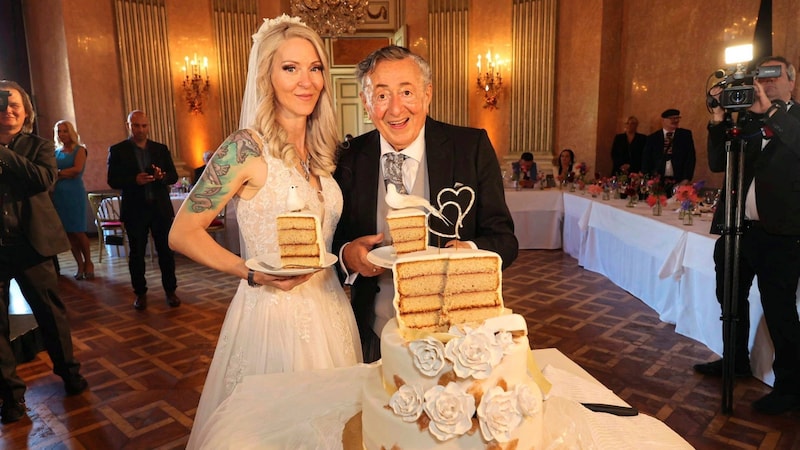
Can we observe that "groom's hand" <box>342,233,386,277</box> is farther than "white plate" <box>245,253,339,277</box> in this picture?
Yes

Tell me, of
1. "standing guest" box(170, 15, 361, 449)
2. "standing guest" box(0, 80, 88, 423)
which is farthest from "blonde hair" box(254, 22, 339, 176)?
"standing guest" box(0, 80, 88, 423)

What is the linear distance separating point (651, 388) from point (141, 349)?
4.17 metres

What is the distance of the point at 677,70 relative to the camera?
856cm

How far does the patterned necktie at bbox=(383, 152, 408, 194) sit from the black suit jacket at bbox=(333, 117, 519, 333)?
0.04 meters

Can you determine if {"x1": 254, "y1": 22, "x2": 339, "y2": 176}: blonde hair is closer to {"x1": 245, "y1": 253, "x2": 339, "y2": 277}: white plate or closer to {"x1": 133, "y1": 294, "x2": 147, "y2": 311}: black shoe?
{"x1": 245, "y1": 253, "x2": 339, "y2": 277}: white plate

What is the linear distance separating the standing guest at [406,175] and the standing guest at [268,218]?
166mm

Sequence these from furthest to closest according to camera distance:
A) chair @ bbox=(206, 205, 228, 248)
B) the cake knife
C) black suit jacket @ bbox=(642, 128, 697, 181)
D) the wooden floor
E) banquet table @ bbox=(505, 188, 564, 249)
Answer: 1. banquet table @ bbox=(505, 188, 564, 249)
2. chair @ bbox=(206, 205, 228, 248)
3. black suit jacket @ bbox=(642, 128, 697, 181)
4. the wooden floor
5. the cake knife

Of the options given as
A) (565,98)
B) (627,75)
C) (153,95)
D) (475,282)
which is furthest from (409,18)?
(475,282)

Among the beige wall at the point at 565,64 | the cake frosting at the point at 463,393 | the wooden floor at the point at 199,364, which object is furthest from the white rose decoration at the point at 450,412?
the beige wall at the point at 565,64

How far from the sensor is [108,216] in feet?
25.3

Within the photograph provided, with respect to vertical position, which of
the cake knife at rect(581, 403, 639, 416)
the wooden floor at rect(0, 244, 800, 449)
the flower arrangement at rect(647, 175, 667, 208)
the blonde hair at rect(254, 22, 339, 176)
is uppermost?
the blonde hair at rect(254, 22, 339, 176)

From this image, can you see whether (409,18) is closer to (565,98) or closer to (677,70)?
(565,98)

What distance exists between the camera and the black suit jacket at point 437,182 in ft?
7.16

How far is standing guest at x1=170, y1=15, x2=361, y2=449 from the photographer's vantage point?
195cm
